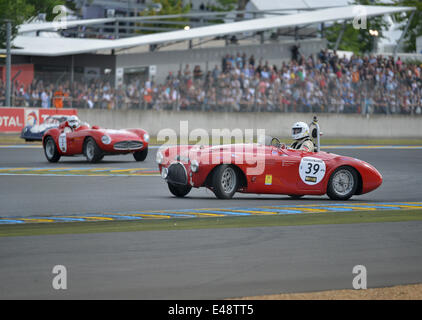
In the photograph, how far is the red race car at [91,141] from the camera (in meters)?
19.4

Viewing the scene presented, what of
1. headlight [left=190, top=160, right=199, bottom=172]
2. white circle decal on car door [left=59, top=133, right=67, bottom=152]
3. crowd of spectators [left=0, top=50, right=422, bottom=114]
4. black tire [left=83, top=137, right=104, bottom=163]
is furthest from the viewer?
crowd of spectators [left=0, top=50, right=422, bottom=114]

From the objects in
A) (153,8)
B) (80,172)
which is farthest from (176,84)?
(153,8)

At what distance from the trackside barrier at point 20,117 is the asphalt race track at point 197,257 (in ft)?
56.2

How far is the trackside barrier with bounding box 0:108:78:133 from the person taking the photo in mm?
29469

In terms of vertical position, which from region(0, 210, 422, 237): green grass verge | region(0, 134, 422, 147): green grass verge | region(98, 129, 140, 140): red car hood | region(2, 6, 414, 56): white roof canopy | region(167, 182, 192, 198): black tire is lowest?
region(0, 210, 422, 237): green grass verge

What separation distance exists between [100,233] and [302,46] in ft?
106

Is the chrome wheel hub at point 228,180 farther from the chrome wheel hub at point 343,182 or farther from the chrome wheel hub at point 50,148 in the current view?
the chrome wheel hub at point 50,148

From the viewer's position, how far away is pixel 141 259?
7.58 metres

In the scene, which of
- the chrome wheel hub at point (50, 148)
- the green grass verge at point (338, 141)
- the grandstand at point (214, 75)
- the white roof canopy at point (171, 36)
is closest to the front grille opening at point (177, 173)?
the chrome wheel hub at point (50, 148)

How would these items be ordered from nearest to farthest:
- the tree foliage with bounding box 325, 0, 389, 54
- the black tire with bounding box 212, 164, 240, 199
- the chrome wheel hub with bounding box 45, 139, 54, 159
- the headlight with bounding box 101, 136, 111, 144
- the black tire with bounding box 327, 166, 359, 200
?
1. the black tire with bounding box 212, 164, 240, 199
2. the black tire with bounding box 327, 166, 359, 200
3. the headlight with bounding box 101, 136, 111, 144
4. the chrome wheel hub with bounding box 45, 139, 54, 159
5. the tree foliage with bounding box 325, 0, 389, 54

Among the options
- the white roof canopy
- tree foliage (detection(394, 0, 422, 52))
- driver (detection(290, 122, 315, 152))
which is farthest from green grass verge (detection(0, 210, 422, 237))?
tree foliage (detection(394, 0, 422, 52))

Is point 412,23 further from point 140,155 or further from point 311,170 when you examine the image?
point 311,170

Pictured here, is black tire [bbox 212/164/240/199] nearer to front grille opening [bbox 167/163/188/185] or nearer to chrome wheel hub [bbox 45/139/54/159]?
front grille opening [bbox 167/163/188/185]
